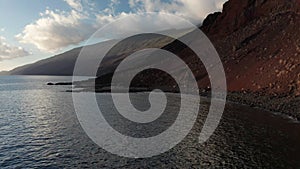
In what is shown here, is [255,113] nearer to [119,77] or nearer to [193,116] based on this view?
[193,116]

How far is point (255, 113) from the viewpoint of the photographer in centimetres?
5822

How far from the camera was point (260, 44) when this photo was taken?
324ft

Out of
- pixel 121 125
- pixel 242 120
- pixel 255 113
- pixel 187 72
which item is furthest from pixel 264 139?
pixel 187 72

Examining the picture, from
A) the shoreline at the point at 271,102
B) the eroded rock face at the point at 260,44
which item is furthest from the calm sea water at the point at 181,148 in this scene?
the eroded rock face at the point at 260,44

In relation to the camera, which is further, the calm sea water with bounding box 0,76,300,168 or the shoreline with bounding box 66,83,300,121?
the shoreline with bounding box 66,83,300,121

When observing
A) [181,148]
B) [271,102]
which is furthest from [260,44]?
[181,148]

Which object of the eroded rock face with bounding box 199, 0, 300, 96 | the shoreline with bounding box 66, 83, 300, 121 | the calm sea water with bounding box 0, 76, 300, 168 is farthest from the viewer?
the eroded rock face with bounding box 199, 0, 300, 96

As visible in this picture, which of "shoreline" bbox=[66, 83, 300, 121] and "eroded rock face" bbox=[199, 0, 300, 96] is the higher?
"eroded rock face" bbox=[199, 0, 300, 96]

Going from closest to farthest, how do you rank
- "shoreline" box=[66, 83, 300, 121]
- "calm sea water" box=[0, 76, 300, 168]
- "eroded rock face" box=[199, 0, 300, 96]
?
1. "calm sea water" box=[0, 76, 300, 168]
2. "shoreline" box=[66, 83, 300, 121]
3. "eroded rock face" box=[199, 0, 300, 96]

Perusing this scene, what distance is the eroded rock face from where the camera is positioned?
76125mm

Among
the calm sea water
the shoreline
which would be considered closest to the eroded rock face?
the shoreline

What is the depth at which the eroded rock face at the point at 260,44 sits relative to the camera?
2997 inches

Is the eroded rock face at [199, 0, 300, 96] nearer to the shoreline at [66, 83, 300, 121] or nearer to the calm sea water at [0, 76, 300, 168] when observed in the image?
the shoreline at [66, 83, 300, 121]

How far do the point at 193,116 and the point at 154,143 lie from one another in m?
20.9
